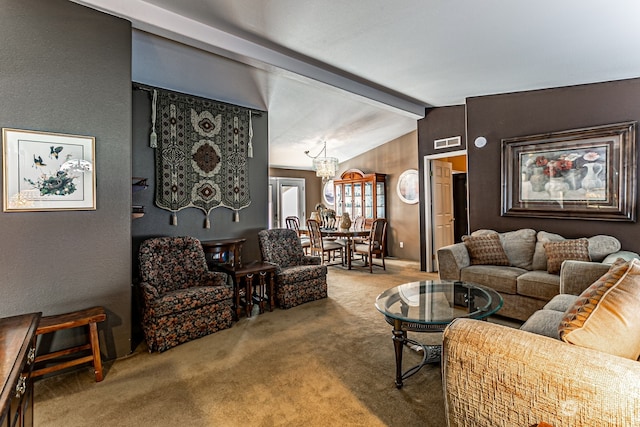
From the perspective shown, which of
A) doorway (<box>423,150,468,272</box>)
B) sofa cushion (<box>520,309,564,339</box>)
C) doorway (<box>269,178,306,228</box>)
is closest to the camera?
sofa cushion (<box>520,309,564,339</box>)

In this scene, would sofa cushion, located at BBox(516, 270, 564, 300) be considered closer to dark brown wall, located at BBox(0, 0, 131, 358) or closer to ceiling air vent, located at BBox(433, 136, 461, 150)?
ceiling air vent, located at BBox(433, 136, 461, 150)

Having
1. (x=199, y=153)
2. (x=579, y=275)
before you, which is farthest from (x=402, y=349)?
(x=199, y=153)

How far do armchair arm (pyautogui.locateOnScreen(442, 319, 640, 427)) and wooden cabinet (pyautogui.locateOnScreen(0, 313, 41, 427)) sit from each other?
1507 millimetres

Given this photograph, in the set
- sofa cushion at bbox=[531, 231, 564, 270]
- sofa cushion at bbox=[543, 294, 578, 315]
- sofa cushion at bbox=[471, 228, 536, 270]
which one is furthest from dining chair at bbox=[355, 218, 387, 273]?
sofa cushion at bbox=[543, 294, 578, 315]

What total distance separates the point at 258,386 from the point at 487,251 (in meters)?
2.88

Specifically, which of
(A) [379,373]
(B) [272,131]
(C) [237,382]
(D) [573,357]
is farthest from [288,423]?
(B) [272,131]

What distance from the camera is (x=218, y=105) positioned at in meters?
3.92

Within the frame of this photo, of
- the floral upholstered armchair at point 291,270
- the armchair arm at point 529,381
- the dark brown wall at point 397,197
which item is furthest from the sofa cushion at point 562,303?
the dark brown wall at point 397,197

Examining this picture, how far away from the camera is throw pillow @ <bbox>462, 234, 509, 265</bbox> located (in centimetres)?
363

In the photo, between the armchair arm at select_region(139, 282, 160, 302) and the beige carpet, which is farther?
the armchair arm at select_region(139, 282, 160, 302)

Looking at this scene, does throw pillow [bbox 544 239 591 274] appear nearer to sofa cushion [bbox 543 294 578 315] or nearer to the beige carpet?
sofa cushion [bbox 543 294 578 315]

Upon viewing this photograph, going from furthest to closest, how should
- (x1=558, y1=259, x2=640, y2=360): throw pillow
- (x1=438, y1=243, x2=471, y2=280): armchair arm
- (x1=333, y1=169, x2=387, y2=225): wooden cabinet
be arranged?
(x1=333, y1=169, x2=387, y2=225): wooden cabinet
(x1=438, y1=243, x2=471, y2=280): armchair arm
(x1=558, y1=259, x2=640, y2=360): throw pillow

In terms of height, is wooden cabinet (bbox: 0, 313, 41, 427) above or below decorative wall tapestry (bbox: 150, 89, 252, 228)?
below

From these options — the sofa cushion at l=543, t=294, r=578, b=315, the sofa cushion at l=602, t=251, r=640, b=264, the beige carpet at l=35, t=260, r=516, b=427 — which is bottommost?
the beige carpet at l=35, t=260, r=516, b=427
